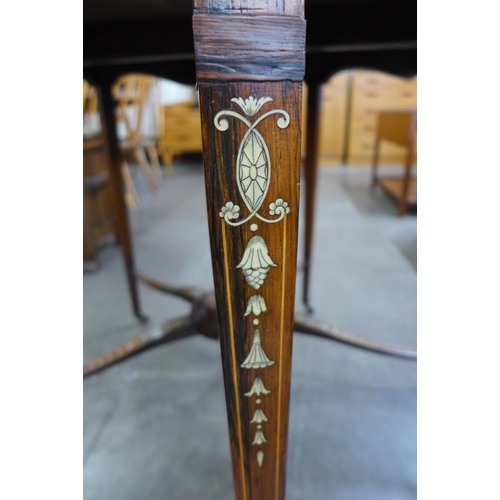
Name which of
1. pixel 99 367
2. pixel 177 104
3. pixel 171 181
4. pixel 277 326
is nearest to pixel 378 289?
pixel 99 367

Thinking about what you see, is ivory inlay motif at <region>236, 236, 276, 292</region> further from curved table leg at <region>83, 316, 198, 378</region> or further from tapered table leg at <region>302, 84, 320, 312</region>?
tapered table leg at <region>302, 84, 320, 312</region>

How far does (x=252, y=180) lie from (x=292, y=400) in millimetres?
609

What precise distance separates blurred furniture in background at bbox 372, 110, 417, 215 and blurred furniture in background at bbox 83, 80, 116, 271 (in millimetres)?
1356

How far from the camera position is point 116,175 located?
0.95 metres

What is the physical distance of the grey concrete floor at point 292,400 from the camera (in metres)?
0.64

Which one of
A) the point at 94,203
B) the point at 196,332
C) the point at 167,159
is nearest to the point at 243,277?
the point at 196,332

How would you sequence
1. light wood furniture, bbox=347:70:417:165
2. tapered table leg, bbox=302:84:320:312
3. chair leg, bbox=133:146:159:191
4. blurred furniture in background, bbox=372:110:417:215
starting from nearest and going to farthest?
tapered table leg, bbox=302:84:320:312
blurred furniture in background, bbox=372:110:417:215
chair leg, bbox=133:146:159:191
light wood furniture, bbox=347:70:417:165

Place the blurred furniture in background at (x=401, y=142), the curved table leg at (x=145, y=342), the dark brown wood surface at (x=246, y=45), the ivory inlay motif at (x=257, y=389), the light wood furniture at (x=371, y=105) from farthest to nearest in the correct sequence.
Answer: the light wood furniture at (x=371, y=105) < the blurred furniture in background at (x=401, y=142) < the curved table leg at (x=145, y=342) < the ivory inlay motif at (x=257, y=389) < the dark brown wood surface at (x=246, y=45)

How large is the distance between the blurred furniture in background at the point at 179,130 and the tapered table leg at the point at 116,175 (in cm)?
229

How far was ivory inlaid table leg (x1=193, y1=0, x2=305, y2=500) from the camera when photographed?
286mm

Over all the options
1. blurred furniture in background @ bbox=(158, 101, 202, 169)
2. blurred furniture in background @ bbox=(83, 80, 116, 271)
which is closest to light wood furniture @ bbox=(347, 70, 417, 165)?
blurred furniture in background @ bbox=(158, 101, 202, 169)

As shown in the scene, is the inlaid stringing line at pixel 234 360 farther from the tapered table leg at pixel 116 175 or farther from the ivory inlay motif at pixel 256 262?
the tapered table leg at pixel 116 175

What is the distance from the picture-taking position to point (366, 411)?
78cm

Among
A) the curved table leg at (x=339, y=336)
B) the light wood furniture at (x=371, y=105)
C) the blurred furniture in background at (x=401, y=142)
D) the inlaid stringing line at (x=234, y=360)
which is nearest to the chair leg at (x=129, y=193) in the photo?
the blurred furniture in background at (x=401, y=142)
